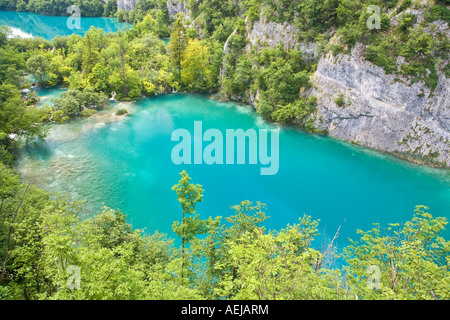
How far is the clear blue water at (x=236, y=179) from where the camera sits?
27.6m

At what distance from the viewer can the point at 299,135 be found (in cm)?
4056

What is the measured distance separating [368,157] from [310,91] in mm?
12343

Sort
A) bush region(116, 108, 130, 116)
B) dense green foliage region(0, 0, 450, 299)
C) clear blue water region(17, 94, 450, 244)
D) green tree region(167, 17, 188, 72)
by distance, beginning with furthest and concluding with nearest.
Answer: green tree region(167, 17, 188, 72), bush region(116, 108, 130, 116), clear blue water region(17, 94, 450, 244), dense green foliage region(0, 0, 450, 299)

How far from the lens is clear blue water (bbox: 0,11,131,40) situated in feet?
300

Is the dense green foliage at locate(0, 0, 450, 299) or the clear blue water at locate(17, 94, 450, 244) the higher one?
the dense green foliage at locate(0, 0, 450, 299)

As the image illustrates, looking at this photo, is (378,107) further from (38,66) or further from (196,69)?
(38,66)

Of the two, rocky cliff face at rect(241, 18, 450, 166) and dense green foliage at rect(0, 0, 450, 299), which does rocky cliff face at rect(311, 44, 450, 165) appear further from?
dense green foliage at rect(0, 0, 450, 299)

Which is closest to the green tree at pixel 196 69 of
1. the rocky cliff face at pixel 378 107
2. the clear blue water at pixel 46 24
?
the rocky cliff face at pixel 378 107

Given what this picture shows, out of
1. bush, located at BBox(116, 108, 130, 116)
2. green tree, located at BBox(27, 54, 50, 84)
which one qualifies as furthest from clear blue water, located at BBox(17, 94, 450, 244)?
green tree, located at BBox(27, 54, 50, 84)

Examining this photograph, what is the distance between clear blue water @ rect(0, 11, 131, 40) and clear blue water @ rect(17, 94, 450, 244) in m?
67.2

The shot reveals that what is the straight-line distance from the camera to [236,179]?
32.2m

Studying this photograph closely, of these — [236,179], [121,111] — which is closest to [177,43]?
[121,111]

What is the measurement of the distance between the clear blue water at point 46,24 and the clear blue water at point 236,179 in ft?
221

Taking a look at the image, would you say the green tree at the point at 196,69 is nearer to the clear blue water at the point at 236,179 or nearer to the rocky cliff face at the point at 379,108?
the clear blue water at the point at 236,179
